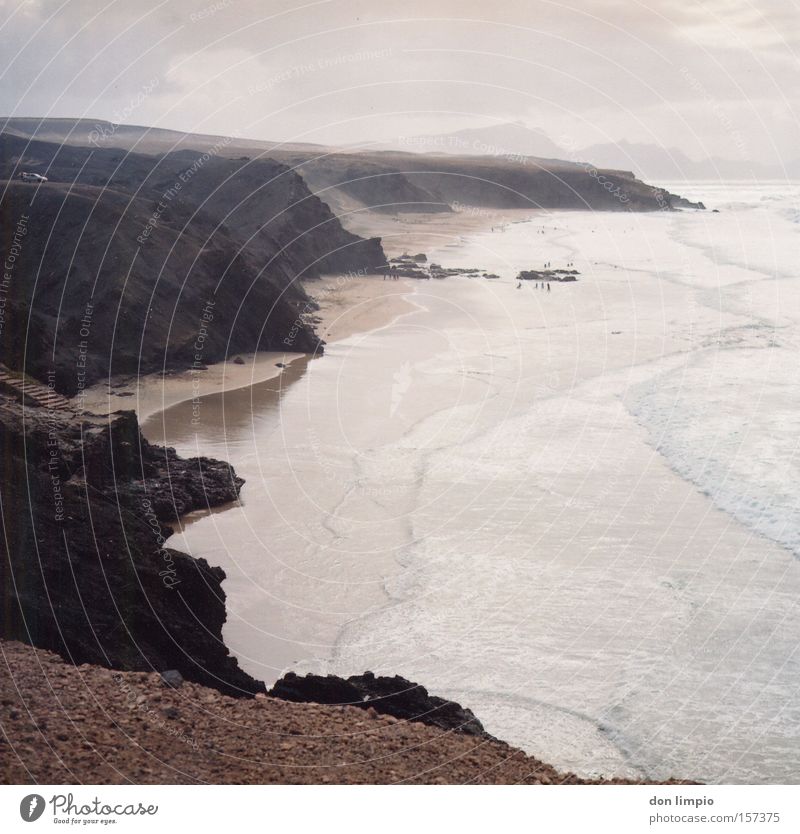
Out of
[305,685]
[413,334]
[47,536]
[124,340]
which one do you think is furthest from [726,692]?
[413,334]

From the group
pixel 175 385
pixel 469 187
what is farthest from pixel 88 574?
pixel 469 187

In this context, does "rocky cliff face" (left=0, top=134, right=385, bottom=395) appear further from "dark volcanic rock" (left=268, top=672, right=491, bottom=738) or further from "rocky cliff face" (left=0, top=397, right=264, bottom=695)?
"dark volcanic rock" (left=268, top=672, right=491, bottom=738)

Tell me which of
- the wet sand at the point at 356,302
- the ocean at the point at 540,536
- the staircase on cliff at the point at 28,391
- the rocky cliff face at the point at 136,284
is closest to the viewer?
the ocean at the point at 540,536

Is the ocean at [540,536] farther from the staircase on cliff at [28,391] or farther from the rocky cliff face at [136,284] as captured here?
the rocky cliff face at [136,284]

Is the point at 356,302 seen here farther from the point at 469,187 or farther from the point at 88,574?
the point at 469,187

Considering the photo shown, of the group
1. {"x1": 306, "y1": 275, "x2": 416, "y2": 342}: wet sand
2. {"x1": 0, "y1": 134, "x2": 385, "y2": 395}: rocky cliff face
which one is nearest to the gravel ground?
{"x1": 0, "y1": 134, "x2": 385, "y2": 395}: rocky cliff face

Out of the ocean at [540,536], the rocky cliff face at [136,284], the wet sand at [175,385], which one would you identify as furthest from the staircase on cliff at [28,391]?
the wet sand at [175,385]
